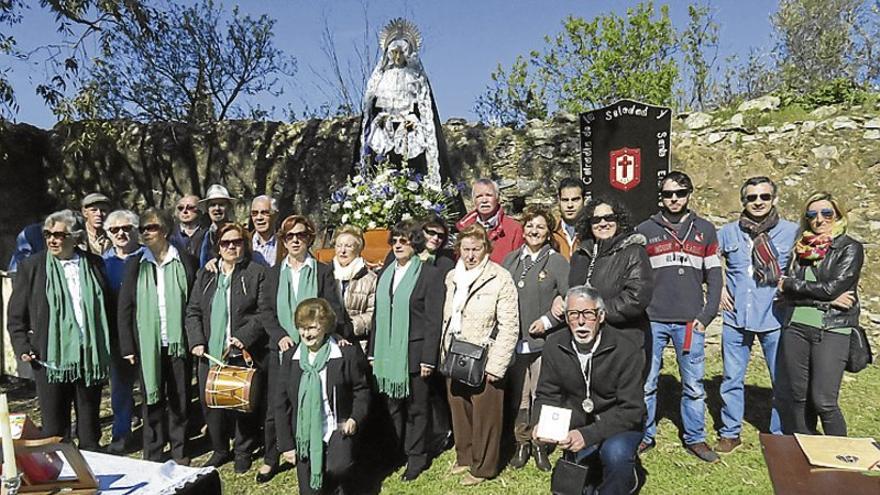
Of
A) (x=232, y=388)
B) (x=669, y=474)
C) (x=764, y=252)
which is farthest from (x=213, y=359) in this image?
(x=764, y=252)

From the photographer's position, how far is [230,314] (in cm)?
381

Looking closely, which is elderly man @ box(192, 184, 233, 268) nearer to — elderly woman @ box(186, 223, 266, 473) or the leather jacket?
elderly woman @ box(186, 223, 266, 473)

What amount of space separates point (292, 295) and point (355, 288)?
422mm

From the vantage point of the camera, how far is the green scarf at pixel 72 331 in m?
3.91

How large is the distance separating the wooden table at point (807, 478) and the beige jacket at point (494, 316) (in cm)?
162

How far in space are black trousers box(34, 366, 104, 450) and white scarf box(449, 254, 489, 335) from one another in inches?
93.3

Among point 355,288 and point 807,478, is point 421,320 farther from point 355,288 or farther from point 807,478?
point 807,478

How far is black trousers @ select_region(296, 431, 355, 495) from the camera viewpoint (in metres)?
3.32

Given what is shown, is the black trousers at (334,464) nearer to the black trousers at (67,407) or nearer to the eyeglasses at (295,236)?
the eyeglasses at (295,236)

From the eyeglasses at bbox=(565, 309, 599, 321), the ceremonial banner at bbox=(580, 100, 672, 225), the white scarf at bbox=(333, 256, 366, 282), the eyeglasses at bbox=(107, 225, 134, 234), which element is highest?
the ceremonial banner at bbox=(580, 100, 672, 225)

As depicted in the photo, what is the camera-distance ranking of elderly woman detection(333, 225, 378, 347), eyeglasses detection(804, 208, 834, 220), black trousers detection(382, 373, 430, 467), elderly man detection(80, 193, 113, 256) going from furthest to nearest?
elderly man detection(80, 193, 113, 256)
elderly woman detection(333, 225, 378, 347)
black trousers detection(382, 373, 430, 467)
eyeglasses detection(804, 208, 834, 220)

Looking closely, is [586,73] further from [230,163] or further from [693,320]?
[693,320]

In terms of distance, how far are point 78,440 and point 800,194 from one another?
729 cm

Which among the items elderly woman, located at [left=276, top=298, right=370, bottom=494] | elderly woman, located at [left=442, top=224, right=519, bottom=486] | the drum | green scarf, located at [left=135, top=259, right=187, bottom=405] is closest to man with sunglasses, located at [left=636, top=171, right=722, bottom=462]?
elderly woman, located at [left=442, top=224, right=519, bottom=486]
